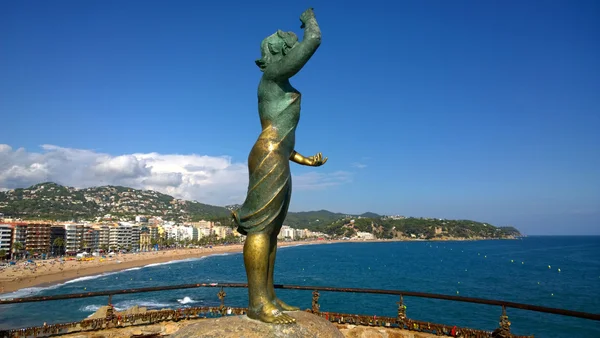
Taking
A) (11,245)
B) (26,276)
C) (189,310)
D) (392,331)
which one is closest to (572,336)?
(392,331)

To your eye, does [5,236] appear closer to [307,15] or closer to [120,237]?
[120,237]

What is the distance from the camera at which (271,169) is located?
5.52 m

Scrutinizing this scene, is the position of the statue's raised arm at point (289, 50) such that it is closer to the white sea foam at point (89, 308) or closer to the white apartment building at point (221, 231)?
the white sea foam at point (89, 308)

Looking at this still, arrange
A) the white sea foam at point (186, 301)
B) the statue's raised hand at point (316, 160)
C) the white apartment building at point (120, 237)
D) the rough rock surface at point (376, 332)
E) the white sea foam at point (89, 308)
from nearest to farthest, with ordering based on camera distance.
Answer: the statue's raised hand at point (316, 160) < the rough rock surface at point (376, 332) < the white sea foam at point (89, 308) < the white sea foam at point (186, 301) < the white apartment building at point (120, 237)

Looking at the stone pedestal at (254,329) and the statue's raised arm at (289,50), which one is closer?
the stone pedestal at (254,329)

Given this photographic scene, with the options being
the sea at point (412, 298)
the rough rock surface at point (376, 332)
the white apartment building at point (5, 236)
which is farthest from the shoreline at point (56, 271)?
the rough rock surface at point (376, 332)

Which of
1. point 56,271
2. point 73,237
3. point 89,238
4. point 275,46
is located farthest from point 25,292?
point 89,238

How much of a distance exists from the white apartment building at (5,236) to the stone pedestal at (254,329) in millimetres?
97067

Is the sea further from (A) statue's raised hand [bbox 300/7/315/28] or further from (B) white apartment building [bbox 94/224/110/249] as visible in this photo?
(B) white apartment building [bbox 94/224/110/249]

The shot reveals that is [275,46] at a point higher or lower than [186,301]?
higher

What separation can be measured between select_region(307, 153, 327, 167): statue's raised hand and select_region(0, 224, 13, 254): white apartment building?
97087 mm

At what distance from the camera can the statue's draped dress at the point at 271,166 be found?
5504mm

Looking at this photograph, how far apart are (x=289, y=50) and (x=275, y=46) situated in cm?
33

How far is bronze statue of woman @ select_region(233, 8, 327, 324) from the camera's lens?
17.8 feet
